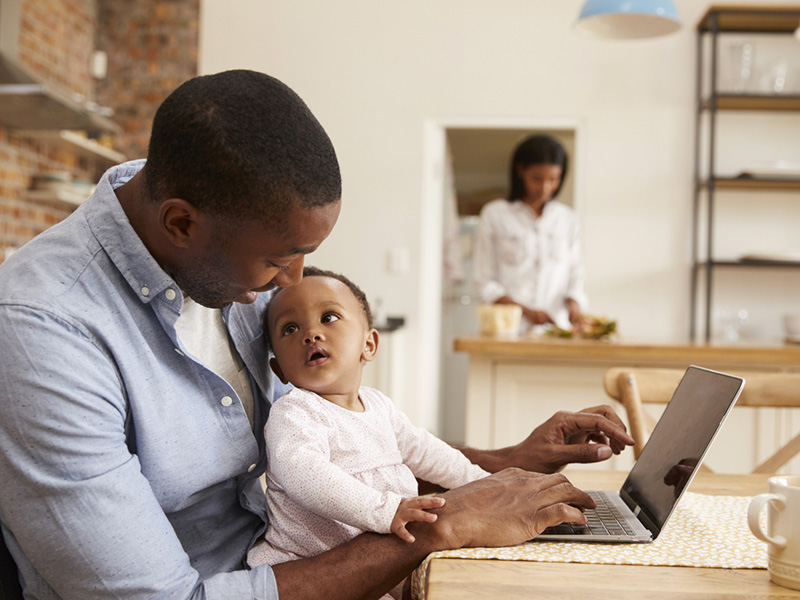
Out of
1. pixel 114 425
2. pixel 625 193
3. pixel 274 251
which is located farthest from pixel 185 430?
pixel 625 193

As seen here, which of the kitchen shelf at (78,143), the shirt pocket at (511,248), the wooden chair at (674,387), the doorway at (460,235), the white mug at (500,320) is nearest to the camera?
the wooden chair at (674,387)

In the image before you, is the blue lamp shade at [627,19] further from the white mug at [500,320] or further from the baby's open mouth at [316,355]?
the baby's open mouth at [316,355]

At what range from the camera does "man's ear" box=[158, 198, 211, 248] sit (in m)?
0.84

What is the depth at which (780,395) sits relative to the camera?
1584 millimetres

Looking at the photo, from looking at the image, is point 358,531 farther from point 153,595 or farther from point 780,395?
point 780,395

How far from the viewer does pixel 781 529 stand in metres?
0.72

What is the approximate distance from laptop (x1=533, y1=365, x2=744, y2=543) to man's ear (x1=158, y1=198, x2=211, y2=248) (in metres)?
0.51

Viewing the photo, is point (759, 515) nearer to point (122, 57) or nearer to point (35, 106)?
point (35, 106)

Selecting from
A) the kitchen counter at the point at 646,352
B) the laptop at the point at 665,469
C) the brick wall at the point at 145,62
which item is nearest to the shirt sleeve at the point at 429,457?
the laptop at the point at 665,469

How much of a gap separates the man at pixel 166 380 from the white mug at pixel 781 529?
0.63ft

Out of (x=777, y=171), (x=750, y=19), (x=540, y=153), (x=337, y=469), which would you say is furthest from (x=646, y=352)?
(x=750, y=19)

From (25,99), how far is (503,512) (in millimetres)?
3615

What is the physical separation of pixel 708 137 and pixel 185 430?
4074 millimetres

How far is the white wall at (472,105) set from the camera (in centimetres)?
432
